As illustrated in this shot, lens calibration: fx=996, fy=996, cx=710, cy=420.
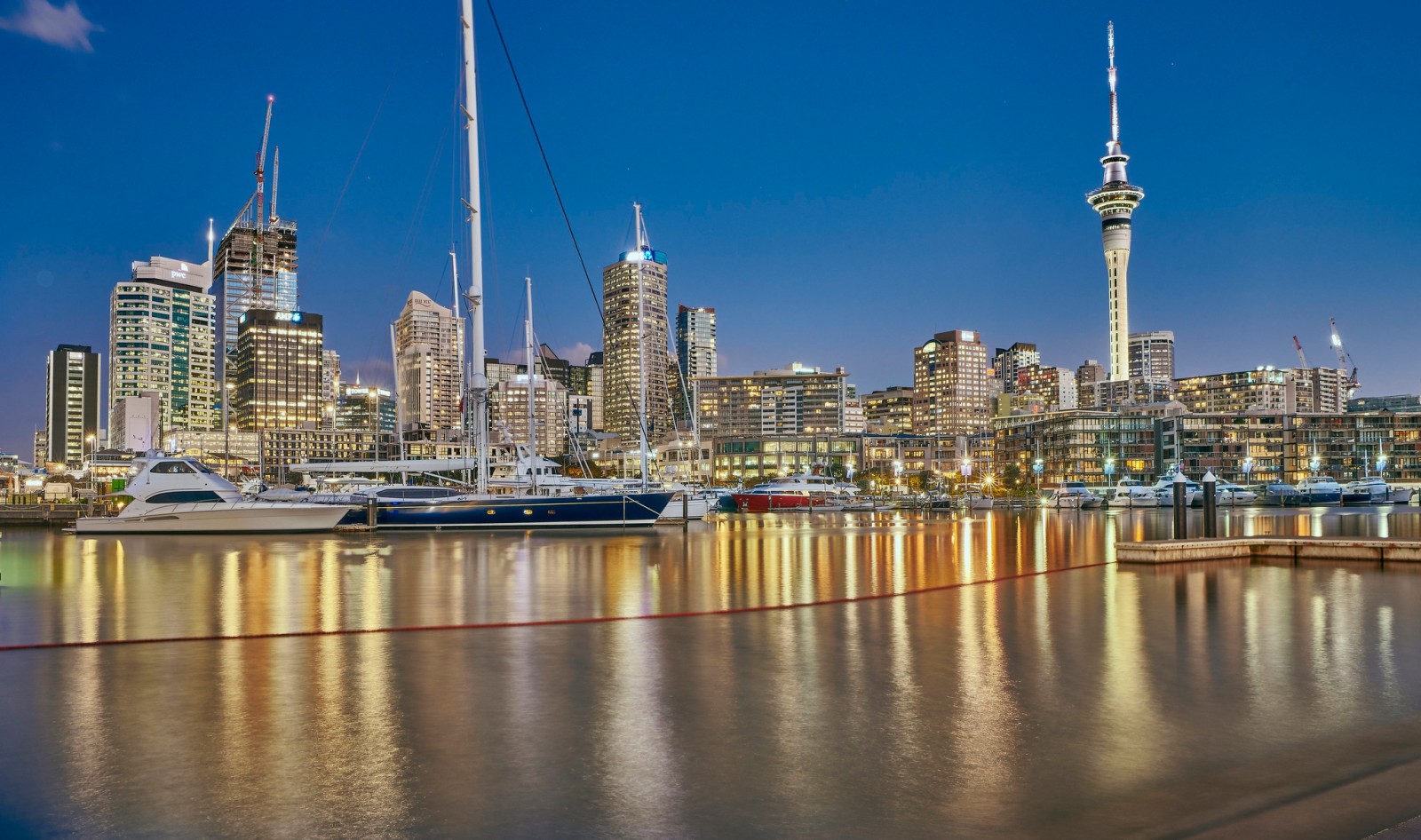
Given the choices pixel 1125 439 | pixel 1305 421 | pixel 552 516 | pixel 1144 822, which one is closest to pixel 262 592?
pixel 1144 822

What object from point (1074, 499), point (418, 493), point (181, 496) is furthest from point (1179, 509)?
point (1074, 499)

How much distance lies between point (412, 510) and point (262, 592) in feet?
75.4

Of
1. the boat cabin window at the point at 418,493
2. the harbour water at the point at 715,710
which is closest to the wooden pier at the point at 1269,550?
the harbour water at the point at 715,710

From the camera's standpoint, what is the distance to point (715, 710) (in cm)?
874

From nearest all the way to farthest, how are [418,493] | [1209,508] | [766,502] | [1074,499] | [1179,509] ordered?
[1179,509] → [1209,508] → [418,493] → [766,502] → [1074,499]

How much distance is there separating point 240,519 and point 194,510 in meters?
2.63

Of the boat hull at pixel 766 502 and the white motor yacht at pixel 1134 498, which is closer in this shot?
the boat hull at pixel 766 502

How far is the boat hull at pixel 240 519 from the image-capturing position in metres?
41.5

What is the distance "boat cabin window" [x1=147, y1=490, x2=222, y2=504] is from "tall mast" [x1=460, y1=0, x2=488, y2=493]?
1275cm

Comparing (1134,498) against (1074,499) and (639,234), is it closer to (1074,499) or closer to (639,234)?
(1074,499)

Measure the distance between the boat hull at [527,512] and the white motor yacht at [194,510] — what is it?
3562mm

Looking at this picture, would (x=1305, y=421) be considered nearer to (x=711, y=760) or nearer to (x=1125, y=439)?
(x=1125, y=439)

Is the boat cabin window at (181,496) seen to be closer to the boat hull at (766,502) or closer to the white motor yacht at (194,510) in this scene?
the white motor yacht at (194,510)

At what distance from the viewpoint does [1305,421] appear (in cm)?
16588
